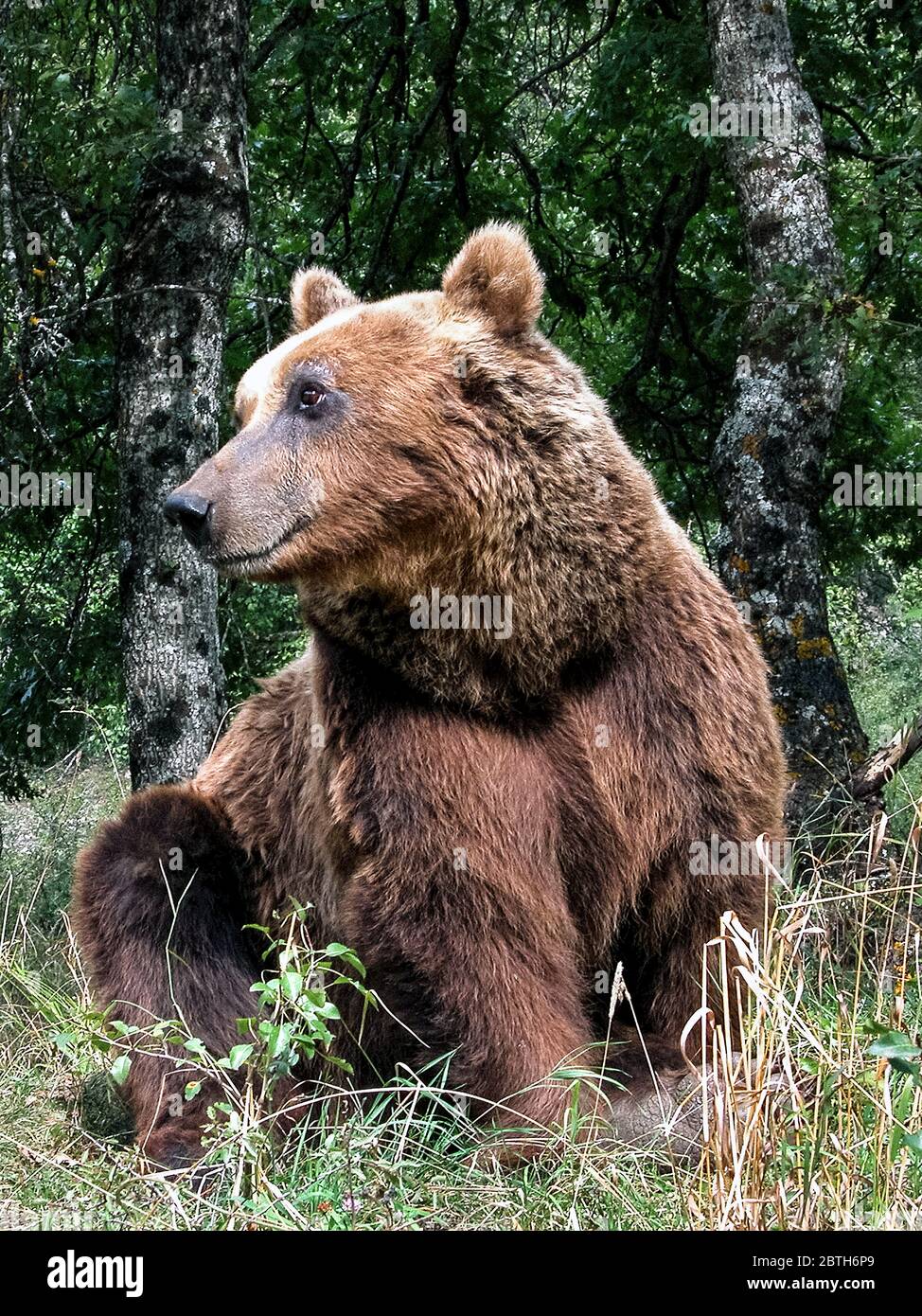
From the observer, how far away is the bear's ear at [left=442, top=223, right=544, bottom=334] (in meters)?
4.48

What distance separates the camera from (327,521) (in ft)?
14.0

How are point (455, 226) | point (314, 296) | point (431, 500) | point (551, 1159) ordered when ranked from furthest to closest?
point (455, 226) < point (314, 296) < point (431, 500) < point (551, 1159)

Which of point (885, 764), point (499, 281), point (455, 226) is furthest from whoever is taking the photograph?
point (455, 226)

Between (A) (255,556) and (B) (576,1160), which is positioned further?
(A) (255,556)

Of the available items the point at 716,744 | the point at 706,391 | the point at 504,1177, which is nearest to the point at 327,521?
the point at 716,744

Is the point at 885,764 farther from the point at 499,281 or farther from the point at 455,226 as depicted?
the point at 455,226

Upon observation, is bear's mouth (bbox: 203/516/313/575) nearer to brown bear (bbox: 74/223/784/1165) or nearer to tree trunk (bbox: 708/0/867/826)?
brown bear (bbox: 74/223/784/1165)

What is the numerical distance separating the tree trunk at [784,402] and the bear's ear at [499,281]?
241 centimetres

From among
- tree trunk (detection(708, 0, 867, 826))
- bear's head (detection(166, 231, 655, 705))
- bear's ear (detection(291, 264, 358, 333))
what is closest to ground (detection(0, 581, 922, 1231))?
bear's head (detection(166, 231, 655, 705))

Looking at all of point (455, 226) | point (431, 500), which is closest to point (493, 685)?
point (431, 500)

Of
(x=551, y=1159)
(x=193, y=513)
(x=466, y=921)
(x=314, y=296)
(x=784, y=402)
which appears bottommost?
(x=551, y=1159)

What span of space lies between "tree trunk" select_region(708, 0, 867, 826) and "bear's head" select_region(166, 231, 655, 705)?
246 cm

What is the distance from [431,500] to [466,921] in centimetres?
119

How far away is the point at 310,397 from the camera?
171 inches
